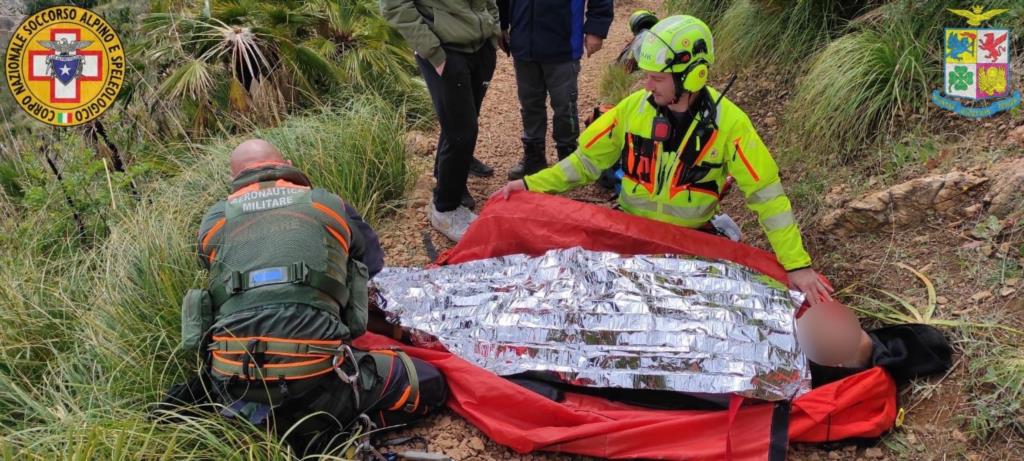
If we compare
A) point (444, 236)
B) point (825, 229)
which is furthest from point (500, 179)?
point (825, 229)

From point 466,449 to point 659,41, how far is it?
1.83 m

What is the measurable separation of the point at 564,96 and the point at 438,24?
0.95 m

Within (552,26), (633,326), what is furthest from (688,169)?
(552,26)

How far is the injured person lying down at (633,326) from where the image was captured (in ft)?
8.21

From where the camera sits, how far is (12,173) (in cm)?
509

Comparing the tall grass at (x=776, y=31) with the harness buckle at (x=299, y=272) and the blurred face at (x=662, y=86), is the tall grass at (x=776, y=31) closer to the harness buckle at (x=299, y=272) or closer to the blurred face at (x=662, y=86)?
the blurred face at (x=662, y=86)

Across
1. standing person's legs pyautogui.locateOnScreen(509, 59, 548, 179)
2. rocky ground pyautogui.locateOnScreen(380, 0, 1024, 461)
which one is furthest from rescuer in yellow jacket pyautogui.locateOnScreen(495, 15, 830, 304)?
standing person's legs pyautogui.locateOnScreen(509, 59, 548, 179)

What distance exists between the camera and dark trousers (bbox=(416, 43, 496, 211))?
3.60 m

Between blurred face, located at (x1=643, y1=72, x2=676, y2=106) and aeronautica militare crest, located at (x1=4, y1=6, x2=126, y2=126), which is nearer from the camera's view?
blurred face, located at (x1=643, y1=72, x2=676, y2=106)

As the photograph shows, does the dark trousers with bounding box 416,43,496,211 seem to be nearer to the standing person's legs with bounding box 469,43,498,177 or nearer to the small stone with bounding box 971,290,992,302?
the standing person's legs with bounding box 469,43,498,177

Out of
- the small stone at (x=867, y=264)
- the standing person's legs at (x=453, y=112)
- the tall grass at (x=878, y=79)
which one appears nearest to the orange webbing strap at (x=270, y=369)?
the standing person's legs at (x=453, y=112)

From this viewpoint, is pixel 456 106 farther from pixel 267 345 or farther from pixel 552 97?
pixel 267 345

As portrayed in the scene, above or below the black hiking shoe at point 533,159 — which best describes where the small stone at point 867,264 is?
below

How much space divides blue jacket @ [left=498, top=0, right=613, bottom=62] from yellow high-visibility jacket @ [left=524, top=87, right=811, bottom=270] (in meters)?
0.91
